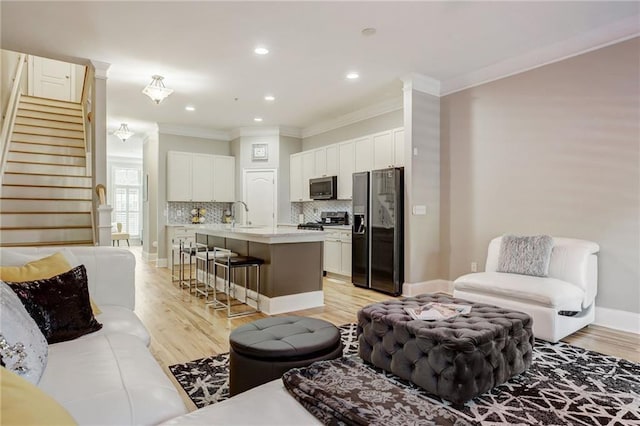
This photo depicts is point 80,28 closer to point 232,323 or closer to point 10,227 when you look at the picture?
point 10,227

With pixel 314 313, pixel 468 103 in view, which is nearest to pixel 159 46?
pixel 314 313

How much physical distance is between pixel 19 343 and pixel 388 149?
502 cm

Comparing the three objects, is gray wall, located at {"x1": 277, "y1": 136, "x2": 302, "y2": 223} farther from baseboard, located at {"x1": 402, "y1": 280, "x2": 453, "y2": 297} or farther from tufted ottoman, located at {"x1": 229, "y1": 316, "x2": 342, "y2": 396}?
tufted ottoman, located at {"x1": 229, "y1": 316, "x2": 342, "y2": 396}

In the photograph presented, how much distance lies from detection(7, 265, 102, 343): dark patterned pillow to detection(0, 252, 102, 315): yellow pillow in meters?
0.08

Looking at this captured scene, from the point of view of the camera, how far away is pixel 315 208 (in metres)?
7.80

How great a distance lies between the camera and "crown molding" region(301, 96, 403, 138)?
19.7ft

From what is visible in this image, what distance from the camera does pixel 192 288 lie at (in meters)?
5.64

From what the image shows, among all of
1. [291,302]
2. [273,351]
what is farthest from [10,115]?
[273,351]

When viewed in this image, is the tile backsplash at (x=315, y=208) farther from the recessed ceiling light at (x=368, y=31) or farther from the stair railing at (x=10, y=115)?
the stair railing at (x=10, y=115)

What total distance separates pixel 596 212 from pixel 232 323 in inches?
157

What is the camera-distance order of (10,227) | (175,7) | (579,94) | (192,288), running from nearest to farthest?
(175,7) → (579,94) → (10,227) → (192,288)

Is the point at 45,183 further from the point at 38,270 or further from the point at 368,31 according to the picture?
the point at 368,31

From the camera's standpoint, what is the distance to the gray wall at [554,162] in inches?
142

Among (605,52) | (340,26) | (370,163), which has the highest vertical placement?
(340,26)
